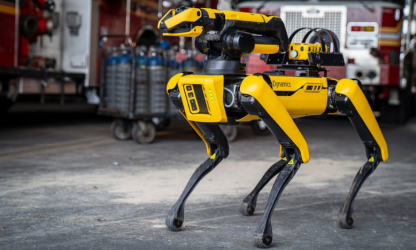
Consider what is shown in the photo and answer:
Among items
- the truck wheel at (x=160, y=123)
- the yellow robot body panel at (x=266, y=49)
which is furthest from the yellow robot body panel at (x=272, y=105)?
the truck wheel at (x=160, y=123)

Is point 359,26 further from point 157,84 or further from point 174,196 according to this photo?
point 174,196

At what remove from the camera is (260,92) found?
3514 millimetres

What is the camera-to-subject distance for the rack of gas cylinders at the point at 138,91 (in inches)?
330

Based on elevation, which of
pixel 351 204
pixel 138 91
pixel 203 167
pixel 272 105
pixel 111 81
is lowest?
pixel 351 204

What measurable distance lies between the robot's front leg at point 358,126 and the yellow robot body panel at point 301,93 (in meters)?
0.10

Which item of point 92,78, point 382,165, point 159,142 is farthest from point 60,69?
point 382,165

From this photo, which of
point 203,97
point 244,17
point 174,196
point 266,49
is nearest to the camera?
point 203,97

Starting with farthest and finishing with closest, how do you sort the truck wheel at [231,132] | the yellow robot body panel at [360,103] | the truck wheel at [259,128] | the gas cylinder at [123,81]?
the truck wheel at [259,128], the truck wheel at [231,132], the gas cylinder at [123,81], the yellow robot body panel at [360,103]

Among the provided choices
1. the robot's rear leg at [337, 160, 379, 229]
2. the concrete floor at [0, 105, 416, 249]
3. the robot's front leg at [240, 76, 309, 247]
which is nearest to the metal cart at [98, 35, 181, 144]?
the concrete floor at [0, 105, 416, 249]

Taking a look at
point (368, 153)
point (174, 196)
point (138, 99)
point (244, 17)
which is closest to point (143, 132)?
point (138, 99)

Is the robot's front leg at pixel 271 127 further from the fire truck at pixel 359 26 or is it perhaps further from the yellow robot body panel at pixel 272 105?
the fire truck at pixel 359 26

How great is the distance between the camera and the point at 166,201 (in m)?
4.88

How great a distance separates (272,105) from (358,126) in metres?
0.82

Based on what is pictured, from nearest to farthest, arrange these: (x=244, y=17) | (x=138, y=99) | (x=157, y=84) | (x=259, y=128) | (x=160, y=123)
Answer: (x=244, y=17) → (x=138, y=99) → (x=157, y=84) → (x=259, y=128) → (x=160, y=123)
